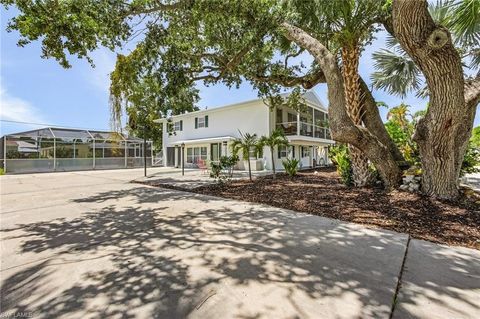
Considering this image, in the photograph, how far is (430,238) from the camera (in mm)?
4062

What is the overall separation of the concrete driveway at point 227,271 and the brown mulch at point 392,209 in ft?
1.74

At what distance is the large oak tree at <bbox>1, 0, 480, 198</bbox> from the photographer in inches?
198

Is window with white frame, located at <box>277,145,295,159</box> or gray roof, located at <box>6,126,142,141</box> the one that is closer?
window with white frame, located at <box>277,145,295,159</box>

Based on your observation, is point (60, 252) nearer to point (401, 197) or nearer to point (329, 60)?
point (329, 60)

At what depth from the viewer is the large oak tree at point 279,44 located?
5027 millimetres

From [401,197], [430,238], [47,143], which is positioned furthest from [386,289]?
[47,143]

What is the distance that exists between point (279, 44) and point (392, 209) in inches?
281

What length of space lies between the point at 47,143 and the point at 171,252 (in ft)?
76.0

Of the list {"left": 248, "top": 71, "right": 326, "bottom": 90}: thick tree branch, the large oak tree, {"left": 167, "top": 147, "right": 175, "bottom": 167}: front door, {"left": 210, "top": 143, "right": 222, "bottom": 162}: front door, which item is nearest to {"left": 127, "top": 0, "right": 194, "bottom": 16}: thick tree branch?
the large oak tree

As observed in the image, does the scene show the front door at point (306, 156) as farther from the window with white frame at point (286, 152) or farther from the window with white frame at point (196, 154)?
the window with white frame at point (196, 154)

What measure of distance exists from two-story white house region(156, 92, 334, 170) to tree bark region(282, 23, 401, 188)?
868 cm

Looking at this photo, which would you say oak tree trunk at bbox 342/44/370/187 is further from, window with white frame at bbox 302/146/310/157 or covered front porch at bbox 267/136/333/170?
window with white frame at bbox 302/146/310/157

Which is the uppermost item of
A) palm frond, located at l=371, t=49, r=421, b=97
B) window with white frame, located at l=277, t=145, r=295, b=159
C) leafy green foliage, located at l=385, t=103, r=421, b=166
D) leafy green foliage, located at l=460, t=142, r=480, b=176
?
palm frond, located at l=371, t=49, r=421, b=97

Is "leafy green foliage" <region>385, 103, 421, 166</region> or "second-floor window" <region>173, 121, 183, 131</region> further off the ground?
"second-floor window" <region>173, 121, 183, 131</region>
